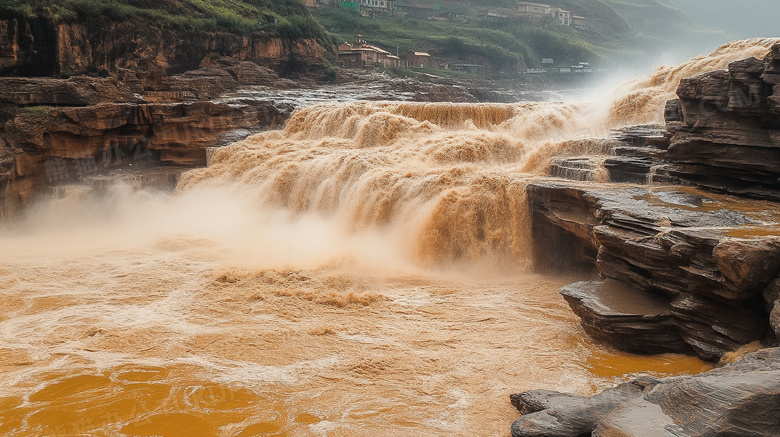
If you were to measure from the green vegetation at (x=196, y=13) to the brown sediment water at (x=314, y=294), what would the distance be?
29.2 ft

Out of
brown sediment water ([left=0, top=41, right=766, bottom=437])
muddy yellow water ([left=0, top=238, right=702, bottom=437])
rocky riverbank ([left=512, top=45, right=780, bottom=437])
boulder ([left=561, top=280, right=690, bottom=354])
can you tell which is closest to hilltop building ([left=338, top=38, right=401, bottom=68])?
brown sediment water ([left=0, top=41, right=766, bottom=437])

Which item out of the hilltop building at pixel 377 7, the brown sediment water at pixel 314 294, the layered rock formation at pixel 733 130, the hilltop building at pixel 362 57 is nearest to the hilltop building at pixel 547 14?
the hilltop building at pixel 377 7

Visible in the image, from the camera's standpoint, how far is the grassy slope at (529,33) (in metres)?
45.1

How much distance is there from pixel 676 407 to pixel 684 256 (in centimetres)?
235

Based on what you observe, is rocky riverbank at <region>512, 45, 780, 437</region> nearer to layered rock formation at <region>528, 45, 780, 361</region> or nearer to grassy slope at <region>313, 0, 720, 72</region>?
layered rock formation at <region>528, 45, 780, 361</region>

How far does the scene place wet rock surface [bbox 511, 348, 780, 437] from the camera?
12.1 feet

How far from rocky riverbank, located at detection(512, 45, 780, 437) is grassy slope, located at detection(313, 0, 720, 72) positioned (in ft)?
105

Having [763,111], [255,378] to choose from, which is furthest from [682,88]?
[255,378]

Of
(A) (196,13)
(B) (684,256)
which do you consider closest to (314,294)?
(B) (684,256)

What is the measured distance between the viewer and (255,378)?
6.14m

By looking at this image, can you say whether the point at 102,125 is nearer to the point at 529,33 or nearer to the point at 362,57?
the point at 362,57

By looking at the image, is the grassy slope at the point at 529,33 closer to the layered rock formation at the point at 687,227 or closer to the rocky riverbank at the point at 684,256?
the layered rock formation at the point at 687,227

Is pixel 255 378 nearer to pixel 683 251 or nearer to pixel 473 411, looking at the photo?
pixel 473 411

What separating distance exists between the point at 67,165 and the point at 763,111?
601 inches
